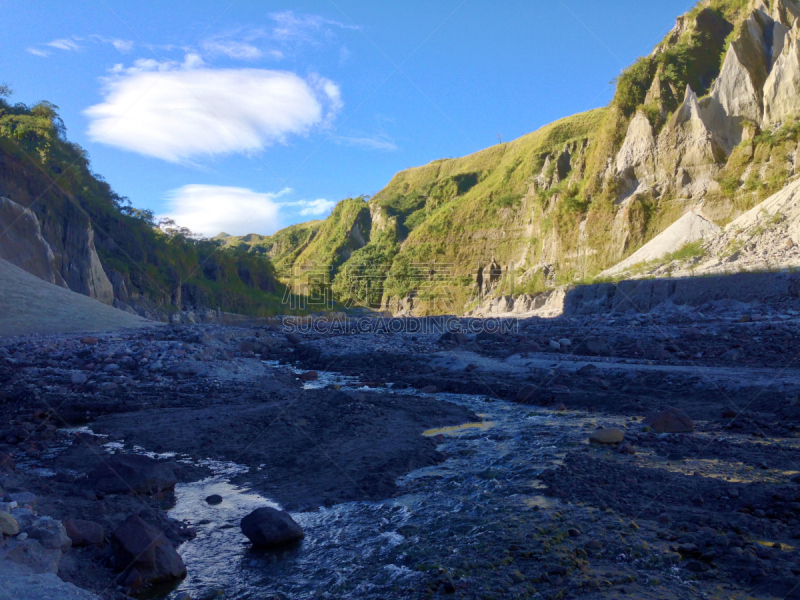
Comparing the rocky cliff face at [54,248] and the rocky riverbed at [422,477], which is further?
the rocky cliff face at [54,248]

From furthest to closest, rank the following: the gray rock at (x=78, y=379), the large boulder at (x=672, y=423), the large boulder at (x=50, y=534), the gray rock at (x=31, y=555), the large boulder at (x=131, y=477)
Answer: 1. the gray rock at (x=78, y=379)
2. the large boulder at (x=672, y=423)
3. the large boulder at (x=131, y=477)
4. the large boulder at (x=50, y=534)
5. the gray rock at (x=31, y=555)

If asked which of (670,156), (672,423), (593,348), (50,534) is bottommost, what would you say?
(50,534)

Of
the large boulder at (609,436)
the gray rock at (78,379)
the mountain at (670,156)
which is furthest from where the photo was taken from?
the mountain at (670,156)

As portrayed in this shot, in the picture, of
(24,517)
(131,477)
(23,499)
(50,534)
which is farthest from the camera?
(131,477)

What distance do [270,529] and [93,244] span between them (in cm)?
4073

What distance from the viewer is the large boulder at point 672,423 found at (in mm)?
7129

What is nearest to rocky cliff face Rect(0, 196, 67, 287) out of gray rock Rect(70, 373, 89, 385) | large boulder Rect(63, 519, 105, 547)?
gray rock Rect(70, 373, 89, 385)

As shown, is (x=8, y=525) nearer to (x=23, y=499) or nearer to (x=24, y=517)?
(x=24, y=517)

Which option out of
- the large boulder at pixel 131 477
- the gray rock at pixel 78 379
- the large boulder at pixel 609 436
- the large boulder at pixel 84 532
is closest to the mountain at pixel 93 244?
the gray rock at pixel 78 379

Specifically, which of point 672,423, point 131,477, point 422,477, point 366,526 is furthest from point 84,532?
point 672,423

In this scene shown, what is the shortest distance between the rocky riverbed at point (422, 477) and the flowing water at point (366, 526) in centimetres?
2

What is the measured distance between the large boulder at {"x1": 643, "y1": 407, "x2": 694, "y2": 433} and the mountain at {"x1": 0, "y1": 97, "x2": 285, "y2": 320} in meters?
31.1

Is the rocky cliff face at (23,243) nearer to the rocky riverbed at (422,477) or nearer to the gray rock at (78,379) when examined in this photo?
the rocky riverbed at (422,477)

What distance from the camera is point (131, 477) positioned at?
5.30 metres
